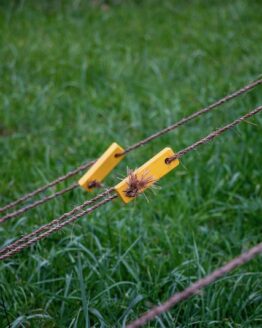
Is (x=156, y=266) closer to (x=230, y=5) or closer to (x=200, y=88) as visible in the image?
(x=200, y=88)

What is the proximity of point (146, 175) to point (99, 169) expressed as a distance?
307 millimetres

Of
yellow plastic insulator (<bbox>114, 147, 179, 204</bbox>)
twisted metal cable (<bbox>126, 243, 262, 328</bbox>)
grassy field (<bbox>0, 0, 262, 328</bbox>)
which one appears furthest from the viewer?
grassy field (<bbox>0, 0, 262, 328</bbox>)

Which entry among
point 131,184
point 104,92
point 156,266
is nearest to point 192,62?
point 104,92

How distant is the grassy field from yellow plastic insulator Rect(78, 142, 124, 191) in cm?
13

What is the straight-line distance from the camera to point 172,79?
12.2 ft

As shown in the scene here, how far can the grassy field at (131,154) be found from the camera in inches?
78.0

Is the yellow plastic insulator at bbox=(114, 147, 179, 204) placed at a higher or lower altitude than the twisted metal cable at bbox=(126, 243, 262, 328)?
higher

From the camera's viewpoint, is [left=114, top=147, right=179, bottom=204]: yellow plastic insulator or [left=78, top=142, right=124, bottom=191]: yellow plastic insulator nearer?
[left=114, top=147, right=179, bottom=204]: yellow plastic insulator

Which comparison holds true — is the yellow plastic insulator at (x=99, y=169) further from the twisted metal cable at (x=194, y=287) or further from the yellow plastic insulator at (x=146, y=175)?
the twisted metal cable at (x=194, y=287)

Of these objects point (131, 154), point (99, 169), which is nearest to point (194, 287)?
point (99, 169)

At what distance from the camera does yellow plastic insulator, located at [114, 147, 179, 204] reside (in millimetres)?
1536

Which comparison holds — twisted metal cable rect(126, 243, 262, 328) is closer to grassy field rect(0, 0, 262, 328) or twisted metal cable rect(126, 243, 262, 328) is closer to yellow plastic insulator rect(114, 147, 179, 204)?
yellow plastic insulator rect(114, 147, 179, 204)

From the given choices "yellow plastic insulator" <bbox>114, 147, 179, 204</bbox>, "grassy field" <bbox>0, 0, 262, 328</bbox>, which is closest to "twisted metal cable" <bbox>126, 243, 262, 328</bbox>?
"yellow plastic insulator" <bbox>114, 147, 179, 204</bbox>

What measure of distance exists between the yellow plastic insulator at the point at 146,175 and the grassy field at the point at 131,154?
243 millimetres
